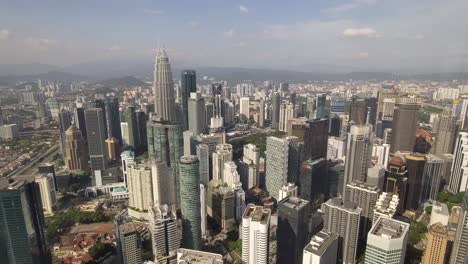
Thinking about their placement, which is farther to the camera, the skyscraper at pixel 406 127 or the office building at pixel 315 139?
the skyscraper at pixel 406 127

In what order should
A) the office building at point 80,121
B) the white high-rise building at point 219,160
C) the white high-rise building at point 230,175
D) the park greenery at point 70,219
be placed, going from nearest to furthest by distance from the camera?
the park greenery at point 70,219 < the white high-rise building at point 230,175 < the white high-rise building at point 219,160 < the office building at point 80,121

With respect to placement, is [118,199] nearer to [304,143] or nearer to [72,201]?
[72,201]

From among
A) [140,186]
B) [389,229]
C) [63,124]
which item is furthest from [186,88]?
[389,229]

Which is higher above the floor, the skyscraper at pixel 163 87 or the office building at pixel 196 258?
the skyscraper at pixel 163 87

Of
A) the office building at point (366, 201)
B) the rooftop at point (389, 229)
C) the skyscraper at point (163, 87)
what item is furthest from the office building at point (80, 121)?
the rooftop at point (389, 229)

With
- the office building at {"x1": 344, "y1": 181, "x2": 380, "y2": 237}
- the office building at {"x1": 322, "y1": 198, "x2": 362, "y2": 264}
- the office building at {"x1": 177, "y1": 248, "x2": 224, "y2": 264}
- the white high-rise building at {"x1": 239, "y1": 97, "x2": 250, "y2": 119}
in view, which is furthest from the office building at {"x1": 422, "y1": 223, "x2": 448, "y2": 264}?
the white high-rise building at {"x1": 239, "y1": 97, "x2": 250, "y2": 119}

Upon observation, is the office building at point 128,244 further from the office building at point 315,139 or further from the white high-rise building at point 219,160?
the office building at point 315,139
